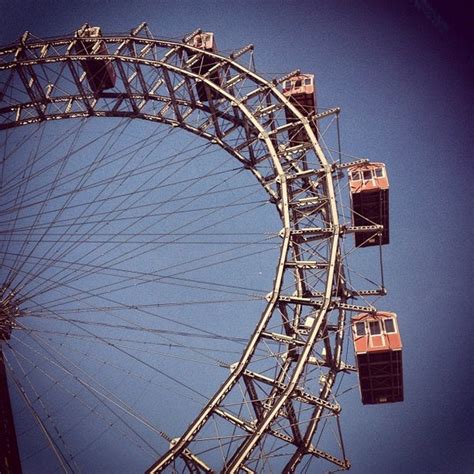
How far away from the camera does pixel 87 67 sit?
2373 cm

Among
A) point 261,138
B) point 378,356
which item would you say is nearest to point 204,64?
point 261,138

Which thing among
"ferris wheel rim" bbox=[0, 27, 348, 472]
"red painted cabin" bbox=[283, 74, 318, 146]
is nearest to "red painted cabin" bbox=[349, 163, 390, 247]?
"ferris wheel rim" bbox=[0, 27, 348, 472]

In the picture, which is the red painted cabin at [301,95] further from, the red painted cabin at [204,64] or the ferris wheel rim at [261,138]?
the red painted cabin at [204,64]

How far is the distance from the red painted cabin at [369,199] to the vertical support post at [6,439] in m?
11.9

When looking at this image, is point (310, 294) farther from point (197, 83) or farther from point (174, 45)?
point (174, 45)

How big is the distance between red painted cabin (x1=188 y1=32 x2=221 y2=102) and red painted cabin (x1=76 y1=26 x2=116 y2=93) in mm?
3423

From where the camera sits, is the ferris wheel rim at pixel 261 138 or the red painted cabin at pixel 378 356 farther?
the red painted cabin at pixel 378 356

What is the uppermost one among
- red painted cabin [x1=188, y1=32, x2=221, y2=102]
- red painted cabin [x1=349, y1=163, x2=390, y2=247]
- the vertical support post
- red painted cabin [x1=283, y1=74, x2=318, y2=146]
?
red painted cabin [x1=188, y1=32, x2=221, y2=102]

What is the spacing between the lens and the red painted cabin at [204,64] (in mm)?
22941

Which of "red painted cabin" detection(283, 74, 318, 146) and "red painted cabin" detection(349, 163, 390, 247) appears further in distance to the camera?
"red painted cabin" detection(283, 74, 318, 146)

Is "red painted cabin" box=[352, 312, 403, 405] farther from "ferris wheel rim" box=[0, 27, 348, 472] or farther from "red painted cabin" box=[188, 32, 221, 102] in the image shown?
"red painted cabin" box=[188, 32, 221, 102]

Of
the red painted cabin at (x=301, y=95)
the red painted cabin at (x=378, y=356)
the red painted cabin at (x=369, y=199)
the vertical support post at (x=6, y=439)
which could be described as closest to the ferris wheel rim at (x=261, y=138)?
the red painted cabin at (x=301, y=95)

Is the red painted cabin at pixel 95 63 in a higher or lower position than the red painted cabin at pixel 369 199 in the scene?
higher

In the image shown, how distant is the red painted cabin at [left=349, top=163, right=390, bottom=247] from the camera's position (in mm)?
19891
